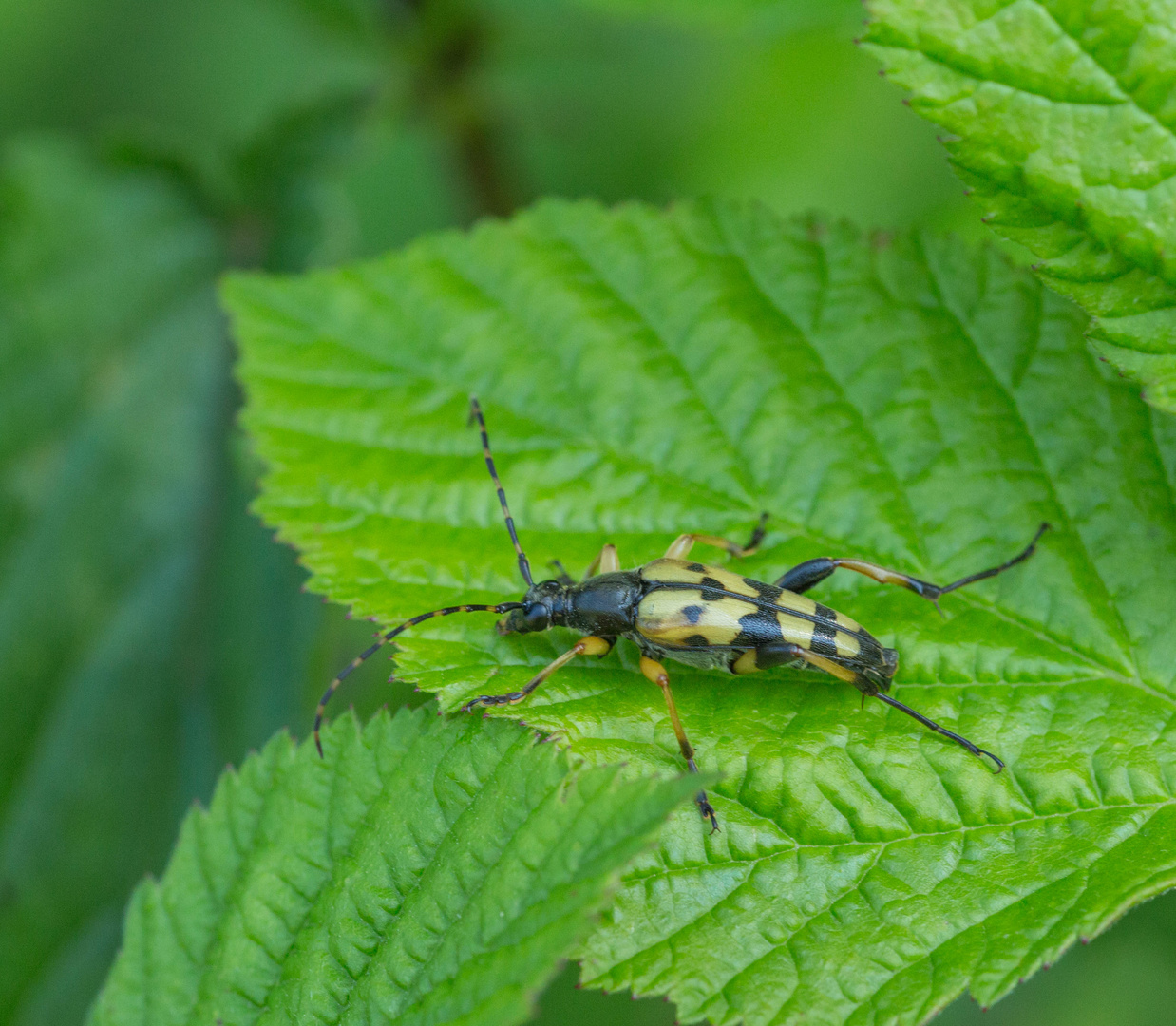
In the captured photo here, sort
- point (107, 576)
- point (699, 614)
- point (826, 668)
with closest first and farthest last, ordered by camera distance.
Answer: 1. point (826, 668)
2. point (699, 614)
3. point (107, 576)

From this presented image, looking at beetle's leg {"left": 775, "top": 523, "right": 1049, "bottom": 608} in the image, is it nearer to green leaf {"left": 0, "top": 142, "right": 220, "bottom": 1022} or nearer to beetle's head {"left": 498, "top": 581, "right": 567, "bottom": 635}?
beetle's head {"left": 498, "top": 581, "right": 567, "bottom": 635}

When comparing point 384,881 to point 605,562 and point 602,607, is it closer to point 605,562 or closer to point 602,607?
point 602,607

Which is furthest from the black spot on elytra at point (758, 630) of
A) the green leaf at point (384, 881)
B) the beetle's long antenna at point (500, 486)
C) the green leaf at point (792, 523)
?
the green leaf at point (384, 881)

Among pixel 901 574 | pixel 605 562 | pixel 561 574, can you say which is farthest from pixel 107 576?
pixel 901 574

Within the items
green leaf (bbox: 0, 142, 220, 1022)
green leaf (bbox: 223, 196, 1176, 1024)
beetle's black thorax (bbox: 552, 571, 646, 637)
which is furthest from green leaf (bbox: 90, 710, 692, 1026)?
green leaf (bbox: 0, 142, 220, 1022)

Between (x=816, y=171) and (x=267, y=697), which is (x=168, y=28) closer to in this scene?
(x=816, y=171)

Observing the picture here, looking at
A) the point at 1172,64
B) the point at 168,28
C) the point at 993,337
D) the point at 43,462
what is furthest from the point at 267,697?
the point at 168,28

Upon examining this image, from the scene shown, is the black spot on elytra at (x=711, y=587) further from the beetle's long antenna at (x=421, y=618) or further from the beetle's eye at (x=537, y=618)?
the beetle's long antenna at (x=421, y=618)
